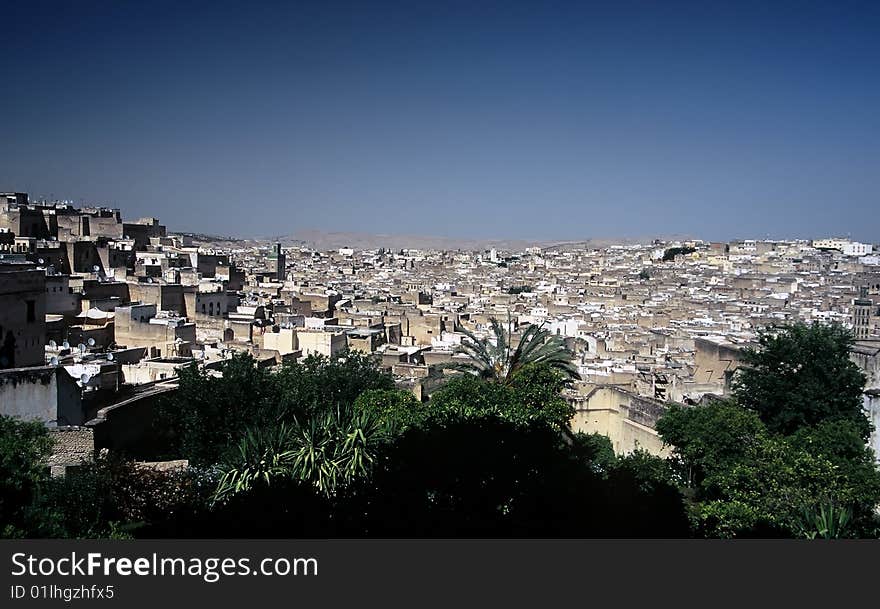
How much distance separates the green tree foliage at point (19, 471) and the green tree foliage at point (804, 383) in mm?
12053

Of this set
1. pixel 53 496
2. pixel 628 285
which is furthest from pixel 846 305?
pixel 53 496

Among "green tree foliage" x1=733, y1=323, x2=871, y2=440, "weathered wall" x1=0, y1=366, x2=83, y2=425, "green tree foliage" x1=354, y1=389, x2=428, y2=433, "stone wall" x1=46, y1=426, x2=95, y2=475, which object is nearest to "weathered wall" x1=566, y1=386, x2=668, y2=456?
"green tree foliage" x1=733, y1=323, x2=871, y2=440

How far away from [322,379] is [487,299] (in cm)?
4148

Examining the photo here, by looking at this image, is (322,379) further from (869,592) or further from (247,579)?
(869,592)

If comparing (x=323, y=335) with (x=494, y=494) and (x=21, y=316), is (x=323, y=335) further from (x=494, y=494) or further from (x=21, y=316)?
(x=494, y=494)

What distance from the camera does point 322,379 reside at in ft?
48.2

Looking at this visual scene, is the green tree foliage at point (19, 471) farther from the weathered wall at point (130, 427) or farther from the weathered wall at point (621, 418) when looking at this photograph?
the weathered wall at point (621, 418)

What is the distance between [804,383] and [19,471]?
1275 centimetres

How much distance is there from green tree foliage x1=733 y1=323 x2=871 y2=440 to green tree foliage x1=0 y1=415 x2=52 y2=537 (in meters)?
12.1

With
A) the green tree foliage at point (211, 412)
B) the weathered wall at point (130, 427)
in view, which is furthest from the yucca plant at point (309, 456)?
the weathered wall at point (130, 427)

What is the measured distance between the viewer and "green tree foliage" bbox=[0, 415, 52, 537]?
23.8 ft

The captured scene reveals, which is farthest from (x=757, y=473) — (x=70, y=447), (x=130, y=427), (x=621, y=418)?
(x=130, y=427)

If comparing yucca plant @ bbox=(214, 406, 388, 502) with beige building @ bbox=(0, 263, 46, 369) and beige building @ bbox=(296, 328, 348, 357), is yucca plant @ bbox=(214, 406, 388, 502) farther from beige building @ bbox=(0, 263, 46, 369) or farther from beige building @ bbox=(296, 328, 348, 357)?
beige building @ bbox=(296, 328, 348, 357)

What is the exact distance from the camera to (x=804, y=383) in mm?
13992
